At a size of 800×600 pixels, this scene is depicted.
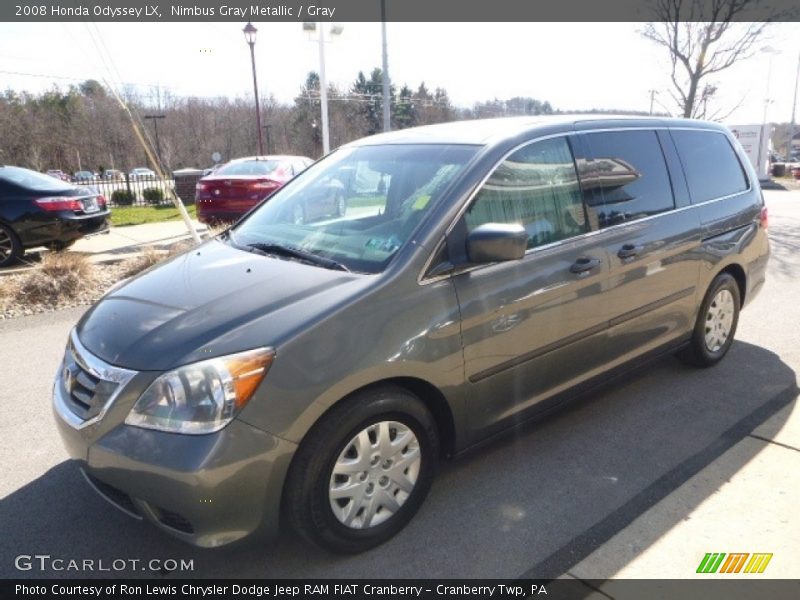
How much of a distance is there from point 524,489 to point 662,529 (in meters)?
0.66

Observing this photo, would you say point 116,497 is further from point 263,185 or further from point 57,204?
point 263,185

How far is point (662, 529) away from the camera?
2.72 meters

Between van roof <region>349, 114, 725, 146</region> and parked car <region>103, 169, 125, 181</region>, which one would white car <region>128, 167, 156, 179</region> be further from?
van roof <region>349, 114, 725, 146</region>

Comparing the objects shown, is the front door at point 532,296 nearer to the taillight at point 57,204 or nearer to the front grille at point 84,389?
the front grille at point 84,389

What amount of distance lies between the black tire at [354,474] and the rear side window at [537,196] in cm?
93

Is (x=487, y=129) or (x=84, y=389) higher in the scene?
(x=487, y=129)

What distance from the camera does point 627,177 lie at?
12.2 feet

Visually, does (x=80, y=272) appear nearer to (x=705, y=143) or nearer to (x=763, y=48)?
(x=705, y=143)

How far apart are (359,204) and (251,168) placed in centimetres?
895

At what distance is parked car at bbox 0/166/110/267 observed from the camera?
8.36 metres

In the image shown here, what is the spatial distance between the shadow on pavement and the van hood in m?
0.80

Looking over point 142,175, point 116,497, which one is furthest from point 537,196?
point 142,175

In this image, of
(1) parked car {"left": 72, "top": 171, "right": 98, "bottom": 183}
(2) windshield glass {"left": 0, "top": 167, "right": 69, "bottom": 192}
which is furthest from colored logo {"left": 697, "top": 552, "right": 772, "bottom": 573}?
(1) parked car {"left": 72, "top": 171, "right": 98, "bottom": 183}

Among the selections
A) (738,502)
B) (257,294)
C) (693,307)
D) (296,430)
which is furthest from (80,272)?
(738,502)
